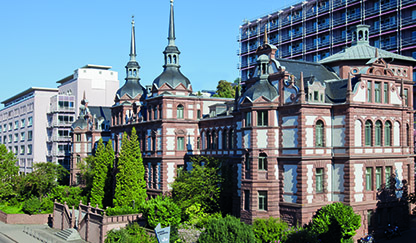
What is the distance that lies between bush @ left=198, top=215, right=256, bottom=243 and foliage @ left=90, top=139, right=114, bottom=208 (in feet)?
98.1

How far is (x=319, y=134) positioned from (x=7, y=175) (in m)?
53.7

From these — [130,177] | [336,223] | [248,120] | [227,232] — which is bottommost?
[227,232]

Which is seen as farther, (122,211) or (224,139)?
(224,139)

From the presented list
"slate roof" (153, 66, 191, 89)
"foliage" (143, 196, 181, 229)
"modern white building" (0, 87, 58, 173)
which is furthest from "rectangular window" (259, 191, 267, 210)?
"modern white building" (0, 87, 58, 173)

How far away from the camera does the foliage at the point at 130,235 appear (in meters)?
44.4

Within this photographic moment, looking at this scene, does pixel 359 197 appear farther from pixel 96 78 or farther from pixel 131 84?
pixel 96 78

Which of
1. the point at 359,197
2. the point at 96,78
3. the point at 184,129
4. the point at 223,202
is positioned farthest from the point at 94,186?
the point at 96,78

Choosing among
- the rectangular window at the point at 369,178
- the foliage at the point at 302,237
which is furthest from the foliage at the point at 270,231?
the rectangular window at the point at 369,178

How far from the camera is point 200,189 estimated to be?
51375 mm

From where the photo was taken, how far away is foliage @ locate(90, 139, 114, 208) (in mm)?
64938

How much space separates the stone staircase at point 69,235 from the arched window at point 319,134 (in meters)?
27.6

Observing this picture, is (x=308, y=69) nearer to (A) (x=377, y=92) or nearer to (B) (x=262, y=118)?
(A) (x=377, y=92)

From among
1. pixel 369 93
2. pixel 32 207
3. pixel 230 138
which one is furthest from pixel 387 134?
pixel 32 207

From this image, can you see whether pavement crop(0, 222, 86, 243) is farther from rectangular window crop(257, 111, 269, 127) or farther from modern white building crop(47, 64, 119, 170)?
modern white building crop(47, 64, 119, 170)
